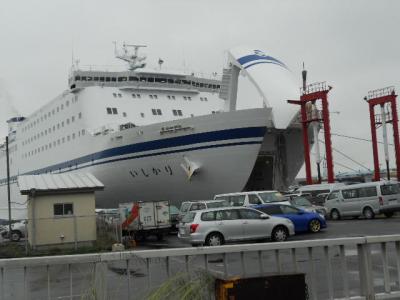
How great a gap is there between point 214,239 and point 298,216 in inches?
151

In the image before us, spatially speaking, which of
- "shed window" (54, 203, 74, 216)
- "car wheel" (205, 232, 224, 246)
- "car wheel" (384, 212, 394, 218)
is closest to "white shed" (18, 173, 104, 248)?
"shed window" (54, 203, 74, 216)

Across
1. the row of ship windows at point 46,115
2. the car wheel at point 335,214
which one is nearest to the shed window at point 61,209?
the car wheel at point 335,214

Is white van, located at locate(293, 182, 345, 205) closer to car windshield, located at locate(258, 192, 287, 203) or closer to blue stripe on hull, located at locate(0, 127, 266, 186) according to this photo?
blue stripe on hull, located at locate(0, 127, 266, 186)

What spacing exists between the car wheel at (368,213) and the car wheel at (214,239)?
9.89 m

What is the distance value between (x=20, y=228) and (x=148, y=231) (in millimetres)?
10226

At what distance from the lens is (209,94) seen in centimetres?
4222

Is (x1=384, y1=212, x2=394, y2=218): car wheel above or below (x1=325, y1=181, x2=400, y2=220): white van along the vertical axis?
below

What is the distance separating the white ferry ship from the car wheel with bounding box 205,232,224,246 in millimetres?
13103

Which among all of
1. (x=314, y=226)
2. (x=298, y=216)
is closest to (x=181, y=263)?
(x=298, y=216)

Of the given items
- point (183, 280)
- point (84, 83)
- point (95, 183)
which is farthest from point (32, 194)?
point (84, 83)

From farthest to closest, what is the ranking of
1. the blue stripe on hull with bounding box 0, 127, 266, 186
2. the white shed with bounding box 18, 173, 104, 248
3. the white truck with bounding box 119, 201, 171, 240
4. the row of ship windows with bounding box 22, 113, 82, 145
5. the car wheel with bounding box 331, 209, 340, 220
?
the row of ship windows with bounding box 22, 113, 82, 145 → the blue stripe on hull with bounding box 0, 127, 266, 186 → the car wheel with bounding box 331, 209, 340, 220 → the white truck with bounding box 119, 201, 171, 240 → the white shed with bounding box 18, 173, 104, 248

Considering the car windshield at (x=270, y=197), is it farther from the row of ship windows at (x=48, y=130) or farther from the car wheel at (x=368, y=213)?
the row of ship windows at (x=48, y=130)

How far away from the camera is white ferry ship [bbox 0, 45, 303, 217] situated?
95.9 ft

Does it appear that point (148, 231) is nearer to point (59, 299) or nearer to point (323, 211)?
point (323, 211)
